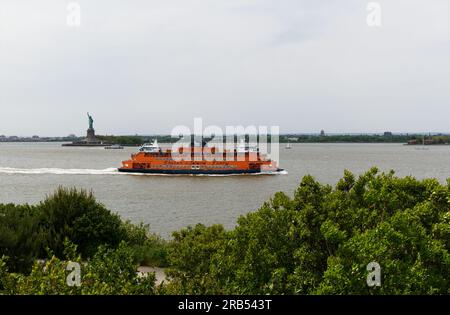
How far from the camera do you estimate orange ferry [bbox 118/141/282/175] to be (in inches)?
2399

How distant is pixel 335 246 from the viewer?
7562 millimetres

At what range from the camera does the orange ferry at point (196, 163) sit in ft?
200

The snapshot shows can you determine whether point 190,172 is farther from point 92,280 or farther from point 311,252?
point 92,280

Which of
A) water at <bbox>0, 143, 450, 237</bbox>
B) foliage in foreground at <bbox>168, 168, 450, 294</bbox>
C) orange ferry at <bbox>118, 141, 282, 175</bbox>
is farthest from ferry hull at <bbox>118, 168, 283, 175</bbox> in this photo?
foliage in foreground at <bbox>168, 168, 450, 294</bbox>

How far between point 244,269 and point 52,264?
306 centimetres

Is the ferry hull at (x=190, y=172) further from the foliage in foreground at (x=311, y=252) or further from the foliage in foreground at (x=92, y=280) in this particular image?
the foliage in foreground at (x=92, y=280)

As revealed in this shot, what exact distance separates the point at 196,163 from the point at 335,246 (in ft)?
178

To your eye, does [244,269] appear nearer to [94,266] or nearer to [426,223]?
[94,266]

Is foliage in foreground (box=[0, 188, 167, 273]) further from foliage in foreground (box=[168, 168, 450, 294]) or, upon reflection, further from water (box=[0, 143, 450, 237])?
water (box=[0, 143, 450, 237])

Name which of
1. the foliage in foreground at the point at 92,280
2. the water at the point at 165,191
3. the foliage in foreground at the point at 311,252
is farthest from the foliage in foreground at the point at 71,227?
the water at the point at 165,191

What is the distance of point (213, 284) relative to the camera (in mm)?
7285

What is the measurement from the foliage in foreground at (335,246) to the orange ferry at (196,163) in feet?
167
